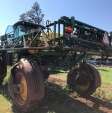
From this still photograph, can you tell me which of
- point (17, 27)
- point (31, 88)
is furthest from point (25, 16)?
point (31, 88)

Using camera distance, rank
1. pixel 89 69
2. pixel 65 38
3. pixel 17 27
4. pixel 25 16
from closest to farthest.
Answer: pixel 65 38 → pixel 89 69 → pixel 17 27 → pixel 25 16

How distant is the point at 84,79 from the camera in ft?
33.4

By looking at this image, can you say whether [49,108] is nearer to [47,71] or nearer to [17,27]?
[47,71]

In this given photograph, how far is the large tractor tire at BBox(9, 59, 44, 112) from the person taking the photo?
7.52m

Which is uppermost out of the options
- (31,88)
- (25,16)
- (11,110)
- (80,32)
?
(25,16)

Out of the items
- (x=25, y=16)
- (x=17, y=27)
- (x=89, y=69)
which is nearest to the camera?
(x=89, y=69)

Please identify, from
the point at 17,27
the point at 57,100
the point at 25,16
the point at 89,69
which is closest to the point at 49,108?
the point at 57,100

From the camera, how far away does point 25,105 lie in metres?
7.72

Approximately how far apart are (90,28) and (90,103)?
266 centimetres

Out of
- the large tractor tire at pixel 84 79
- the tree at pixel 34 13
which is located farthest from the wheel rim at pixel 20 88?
the tree at pixel 34 13

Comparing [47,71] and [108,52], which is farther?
[47,71]

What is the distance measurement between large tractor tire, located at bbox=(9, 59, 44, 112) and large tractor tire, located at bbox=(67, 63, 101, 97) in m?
2.56

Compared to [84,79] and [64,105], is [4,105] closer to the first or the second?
[64,105]

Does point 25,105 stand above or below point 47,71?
below
